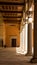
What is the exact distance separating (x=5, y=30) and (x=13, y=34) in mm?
1329

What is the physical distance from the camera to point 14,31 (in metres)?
22.5

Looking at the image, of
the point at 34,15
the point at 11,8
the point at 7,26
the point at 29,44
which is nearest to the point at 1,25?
the point at 7,26

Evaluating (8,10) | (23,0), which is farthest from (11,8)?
(23,0)

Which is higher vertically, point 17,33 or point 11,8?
point 11,8

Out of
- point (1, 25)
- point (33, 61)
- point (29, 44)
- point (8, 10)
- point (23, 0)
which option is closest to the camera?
point (33, 61)

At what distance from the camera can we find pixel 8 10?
12789 mm

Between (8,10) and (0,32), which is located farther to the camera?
(0,32)

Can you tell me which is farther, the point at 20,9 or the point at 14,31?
the point at 14,31

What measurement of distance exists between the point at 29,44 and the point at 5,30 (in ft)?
45.7

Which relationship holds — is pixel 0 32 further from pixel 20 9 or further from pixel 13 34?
pixel 20 9

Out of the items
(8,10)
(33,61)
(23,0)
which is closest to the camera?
(33,61)

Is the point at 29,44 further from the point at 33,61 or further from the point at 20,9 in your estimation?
the point at 20,9

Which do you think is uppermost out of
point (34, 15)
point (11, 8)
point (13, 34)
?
point (11, 8)

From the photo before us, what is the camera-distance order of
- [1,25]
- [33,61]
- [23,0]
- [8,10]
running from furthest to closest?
[1,25]
[8,10]
[23,0]
[33,61]
